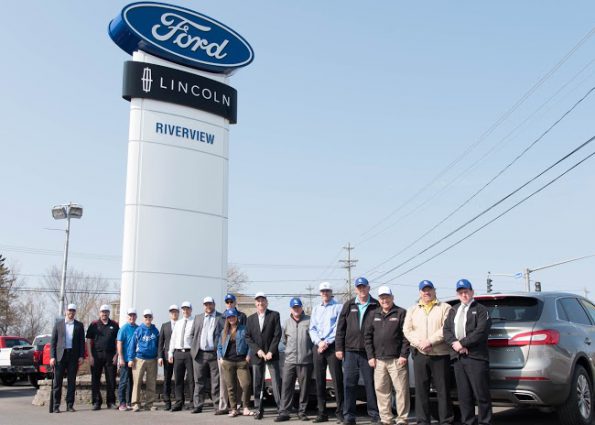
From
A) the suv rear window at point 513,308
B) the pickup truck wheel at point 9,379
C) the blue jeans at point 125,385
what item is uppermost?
the suv rear window at point 513,308

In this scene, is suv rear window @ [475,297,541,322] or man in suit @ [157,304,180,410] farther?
man in suit @ [157,304,180,410]

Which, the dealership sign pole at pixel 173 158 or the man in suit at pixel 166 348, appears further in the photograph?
the dealership sign pole at pixel 173 158

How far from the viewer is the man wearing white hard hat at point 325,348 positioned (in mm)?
9602

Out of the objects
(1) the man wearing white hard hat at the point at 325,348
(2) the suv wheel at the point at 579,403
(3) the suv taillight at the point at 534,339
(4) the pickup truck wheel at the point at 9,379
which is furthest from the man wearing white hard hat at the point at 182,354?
(4) the pickup truck wheel at the point at 9,379

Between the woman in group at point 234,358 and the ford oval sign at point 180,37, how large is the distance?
7.48m

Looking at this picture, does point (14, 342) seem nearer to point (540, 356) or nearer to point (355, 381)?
point (355, 381)

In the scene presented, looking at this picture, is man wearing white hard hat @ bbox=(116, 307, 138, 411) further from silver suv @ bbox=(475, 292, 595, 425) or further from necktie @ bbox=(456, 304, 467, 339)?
silver suv @ bbox=(475, 292, 595, 425)

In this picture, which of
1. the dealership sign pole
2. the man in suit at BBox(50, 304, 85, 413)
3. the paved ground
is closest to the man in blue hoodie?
the paved ground

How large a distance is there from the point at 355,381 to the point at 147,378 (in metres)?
4.74

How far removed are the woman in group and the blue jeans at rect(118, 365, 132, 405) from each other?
2216 mm

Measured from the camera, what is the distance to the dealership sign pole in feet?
48.2

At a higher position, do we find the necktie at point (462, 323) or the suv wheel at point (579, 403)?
the necktie at point (462, 323)

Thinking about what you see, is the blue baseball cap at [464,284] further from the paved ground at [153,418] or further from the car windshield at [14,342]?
the car windshield at [14,342]

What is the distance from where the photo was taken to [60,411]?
12.0 meters
